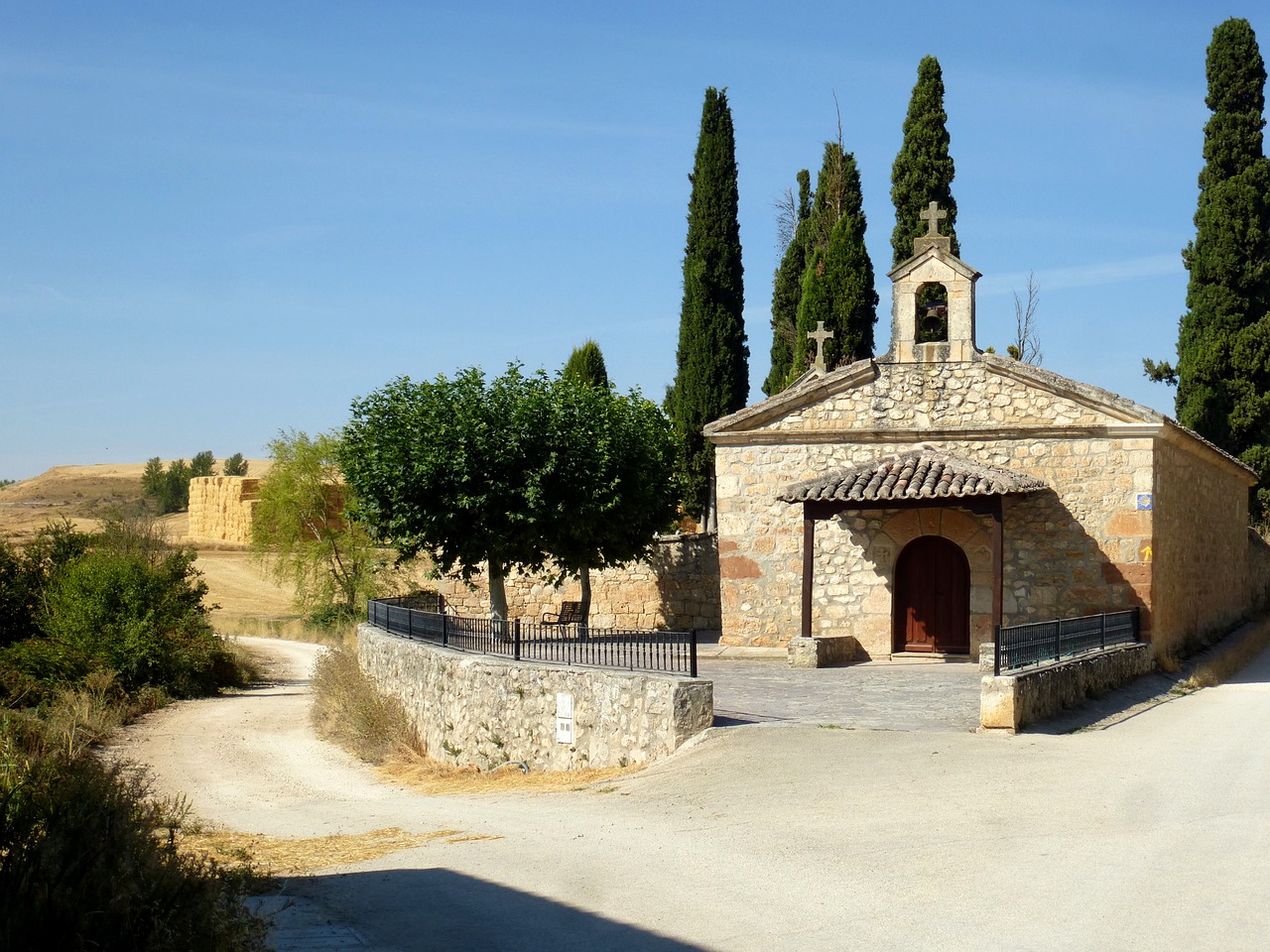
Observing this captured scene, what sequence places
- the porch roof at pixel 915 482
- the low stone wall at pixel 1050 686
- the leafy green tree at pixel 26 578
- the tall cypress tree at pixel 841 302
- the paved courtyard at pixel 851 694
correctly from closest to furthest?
the low stone wall at pixel 1050 686 → the paved courtyard at pixel 851 694 → the porch roof at pixel 915 482 → the leafy green tree at pixel 26 578 → the tall cypress tree at pixel 841 302

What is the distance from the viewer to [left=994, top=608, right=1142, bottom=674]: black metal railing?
13.3 meters

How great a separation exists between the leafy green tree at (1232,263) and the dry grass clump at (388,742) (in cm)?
2242

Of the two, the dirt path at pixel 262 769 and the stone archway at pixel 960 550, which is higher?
the stone archway at pixel 960 550

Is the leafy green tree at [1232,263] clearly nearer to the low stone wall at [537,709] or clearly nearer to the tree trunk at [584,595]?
the tree trunk at [584,595]

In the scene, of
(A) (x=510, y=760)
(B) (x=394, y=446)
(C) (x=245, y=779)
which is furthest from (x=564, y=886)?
(B) (x=394, y=446)

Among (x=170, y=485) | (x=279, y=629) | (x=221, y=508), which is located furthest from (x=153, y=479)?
(x=279, y=629)

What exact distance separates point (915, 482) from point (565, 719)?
6820 millimetres

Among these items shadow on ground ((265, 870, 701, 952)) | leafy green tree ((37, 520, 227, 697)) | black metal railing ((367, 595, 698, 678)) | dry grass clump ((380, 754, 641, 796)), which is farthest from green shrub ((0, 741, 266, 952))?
leafy green tree ((37, 520, 227, 697))

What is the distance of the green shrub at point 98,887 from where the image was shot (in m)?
4.98

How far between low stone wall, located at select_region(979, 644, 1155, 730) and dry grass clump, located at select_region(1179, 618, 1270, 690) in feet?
4.79

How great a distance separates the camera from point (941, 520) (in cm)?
1961

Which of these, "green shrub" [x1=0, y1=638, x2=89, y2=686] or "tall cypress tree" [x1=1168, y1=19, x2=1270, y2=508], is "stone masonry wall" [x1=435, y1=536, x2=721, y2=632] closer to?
"green shrub" [x1=0, y1=638, x2=89, y2=686]

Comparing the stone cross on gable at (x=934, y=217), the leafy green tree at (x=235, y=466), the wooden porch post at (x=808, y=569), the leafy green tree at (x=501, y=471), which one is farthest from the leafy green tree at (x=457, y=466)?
the leafy green tree at (x=235, y=466)

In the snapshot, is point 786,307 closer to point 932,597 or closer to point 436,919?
point 932,597
